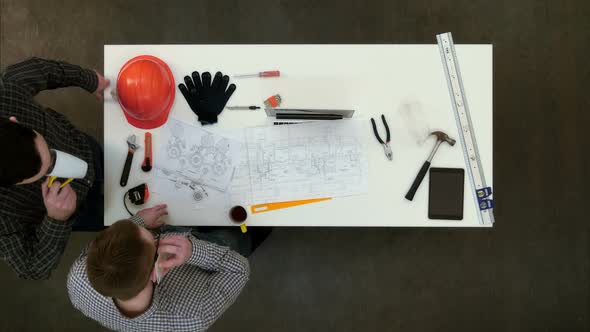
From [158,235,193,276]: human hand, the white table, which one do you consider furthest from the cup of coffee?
[158,235,193,276]: human hand

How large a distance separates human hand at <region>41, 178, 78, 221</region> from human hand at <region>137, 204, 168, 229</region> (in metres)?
0.22

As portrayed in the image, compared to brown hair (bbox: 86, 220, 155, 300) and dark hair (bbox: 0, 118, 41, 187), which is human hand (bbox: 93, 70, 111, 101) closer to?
dark hair (bbox: 0, 118, 41, 187)

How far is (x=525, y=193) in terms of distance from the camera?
2.10 meters

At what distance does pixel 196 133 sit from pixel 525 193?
1.86 m

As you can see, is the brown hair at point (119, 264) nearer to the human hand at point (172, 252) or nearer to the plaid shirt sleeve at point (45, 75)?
the human hand at point (172, 252)

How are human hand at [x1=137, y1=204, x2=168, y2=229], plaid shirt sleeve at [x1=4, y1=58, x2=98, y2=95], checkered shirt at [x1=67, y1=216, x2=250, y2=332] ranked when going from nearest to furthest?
1. checkered shirt at [x1=67, y1=216, x2=250, y2=332]
2. plaid shirt sleeve at [x1=4, y1=58, x2=98, y2=95]
3. human hand at [x1=137, y1=204, x2=168, y2=229]

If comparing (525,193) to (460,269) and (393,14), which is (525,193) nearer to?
(460,269)

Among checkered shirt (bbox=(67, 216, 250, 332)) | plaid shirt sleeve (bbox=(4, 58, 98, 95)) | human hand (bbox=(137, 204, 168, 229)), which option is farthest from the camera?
human hand (bbox=(137, 204, 168, 229))

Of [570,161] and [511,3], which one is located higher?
[511,3]

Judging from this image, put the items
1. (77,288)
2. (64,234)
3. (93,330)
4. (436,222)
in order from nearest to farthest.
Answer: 1. (77,288)
2. (64,234)
3. (436,222)
4. (93,330)

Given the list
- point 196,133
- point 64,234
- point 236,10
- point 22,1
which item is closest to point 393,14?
point 236,10

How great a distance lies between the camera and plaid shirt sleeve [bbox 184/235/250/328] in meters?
1.18

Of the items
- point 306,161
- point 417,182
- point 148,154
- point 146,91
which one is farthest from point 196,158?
point 417,182

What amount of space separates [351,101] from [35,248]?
1.24 meters
